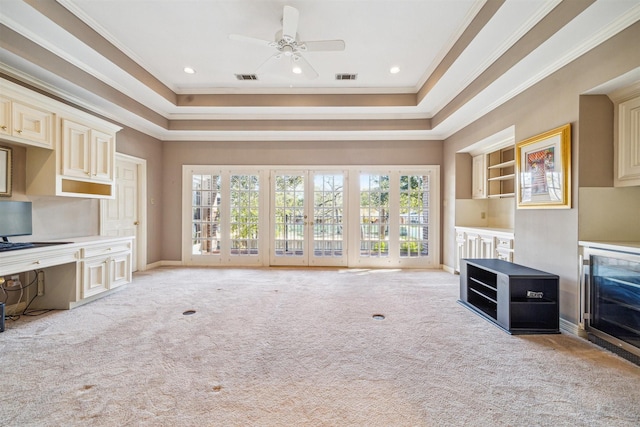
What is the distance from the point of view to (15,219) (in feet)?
9.64

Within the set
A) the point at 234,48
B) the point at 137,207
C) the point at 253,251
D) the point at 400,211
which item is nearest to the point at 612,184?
the point at 400,211

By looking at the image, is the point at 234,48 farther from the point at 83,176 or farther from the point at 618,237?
the point at 618,237

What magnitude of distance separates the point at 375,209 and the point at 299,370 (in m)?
3.90

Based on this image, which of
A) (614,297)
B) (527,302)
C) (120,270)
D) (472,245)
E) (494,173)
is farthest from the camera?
(494,173)

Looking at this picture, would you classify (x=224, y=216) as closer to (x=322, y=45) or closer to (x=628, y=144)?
(x=322, y=45)

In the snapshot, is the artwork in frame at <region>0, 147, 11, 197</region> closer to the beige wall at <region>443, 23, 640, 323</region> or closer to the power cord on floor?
the power cord on floor

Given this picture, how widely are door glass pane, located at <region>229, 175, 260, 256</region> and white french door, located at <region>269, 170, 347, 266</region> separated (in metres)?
0.38

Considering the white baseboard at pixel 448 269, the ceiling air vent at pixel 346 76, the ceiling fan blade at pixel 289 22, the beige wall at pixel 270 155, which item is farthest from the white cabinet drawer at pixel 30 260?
the white baseboard at pixel 448 269

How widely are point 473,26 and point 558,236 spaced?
2.36 metres

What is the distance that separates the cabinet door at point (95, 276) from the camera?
3.30 metres

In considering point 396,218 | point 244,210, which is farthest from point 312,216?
point 396,218

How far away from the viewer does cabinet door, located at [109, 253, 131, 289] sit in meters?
3.70

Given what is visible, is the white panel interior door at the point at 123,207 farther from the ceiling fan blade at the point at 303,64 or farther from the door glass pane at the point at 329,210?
the ceiling fan blade at the point at 303,64

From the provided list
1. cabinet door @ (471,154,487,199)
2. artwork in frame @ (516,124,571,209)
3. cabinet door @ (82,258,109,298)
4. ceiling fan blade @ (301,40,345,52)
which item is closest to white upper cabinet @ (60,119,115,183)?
cabinet door @ (82,258,109,298)
